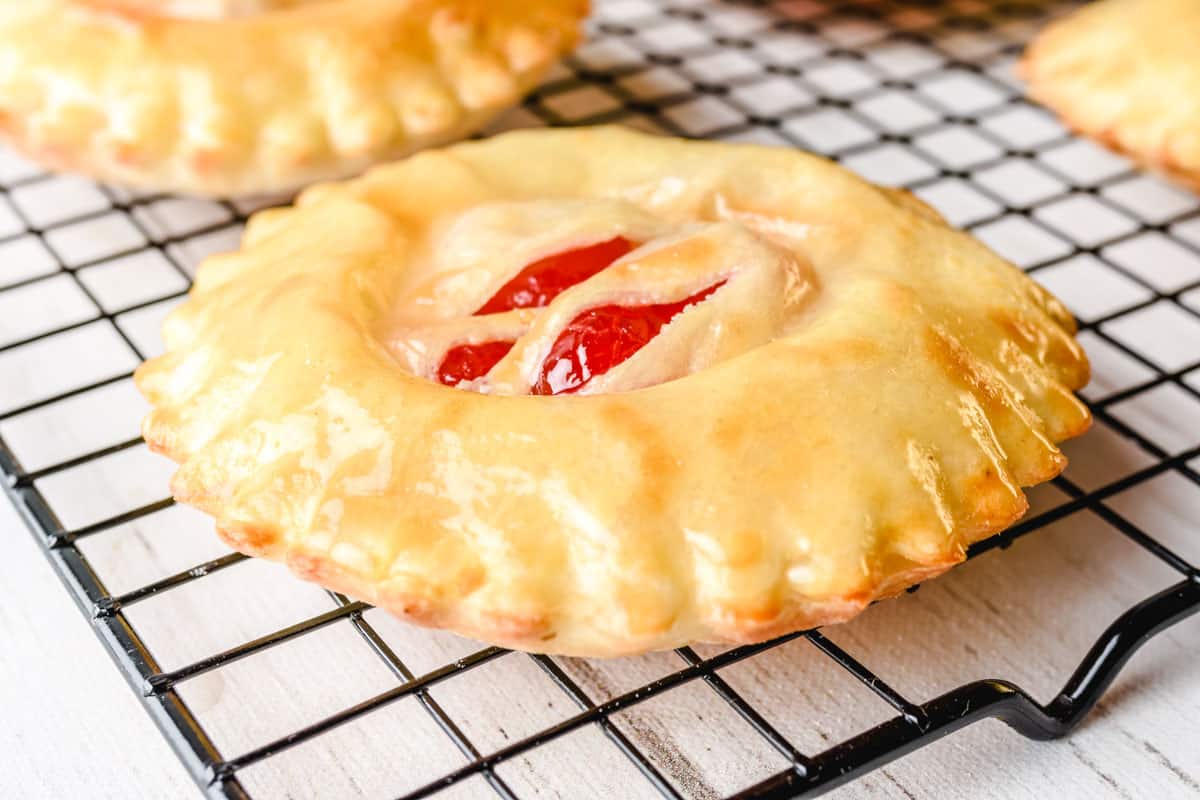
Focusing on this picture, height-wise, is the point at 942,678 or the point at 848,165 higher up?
the point at 848,165

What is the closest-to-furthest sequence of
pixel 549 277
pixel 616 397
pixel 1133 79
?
pixel 616 397
pixel 549 277
pixel 1133 79

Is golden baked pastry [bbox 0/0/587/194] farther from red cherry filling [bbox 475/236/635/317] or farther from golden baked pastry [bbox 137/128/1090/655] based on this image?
red cherry filling [bbox 475/236/635/317]

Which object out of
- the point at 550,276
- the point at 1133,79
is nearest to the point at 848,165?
the point at 1133,79

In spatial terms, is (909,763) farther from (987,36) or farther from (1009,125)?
(987,36)

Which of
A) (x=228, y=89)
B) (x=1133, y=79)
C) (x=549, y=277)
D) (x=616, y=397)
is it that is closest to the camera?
(x=616, y=397)

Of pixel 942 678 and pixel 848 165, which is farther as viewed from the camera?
pixel 848 165

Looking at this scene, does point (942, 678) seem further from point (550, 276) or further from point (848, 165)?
point (848, 165)

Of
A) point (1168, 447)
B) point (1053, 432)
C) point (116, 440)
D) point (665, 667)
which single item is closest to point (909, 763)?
point (665, 667)
